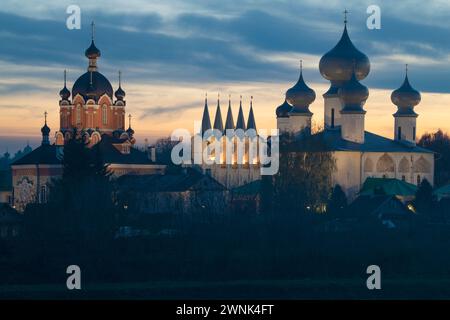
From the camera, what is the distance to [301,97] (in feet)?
221

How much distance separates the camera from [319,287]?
4241 cm

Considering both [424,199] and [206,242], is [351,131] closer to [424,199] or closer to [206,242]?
[424,199]

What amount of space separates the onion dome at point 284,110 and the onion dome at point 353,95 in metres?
5.43

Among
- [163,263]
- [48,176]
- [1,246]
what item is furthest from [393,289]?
[48,176]

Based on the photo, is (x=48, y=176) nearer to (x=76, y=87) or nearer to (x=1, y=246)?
(x=76, y=87)

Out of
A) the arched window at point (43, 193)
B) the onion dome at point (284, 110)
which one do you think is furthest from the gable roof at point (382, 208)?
the arched window at point (43, 193)

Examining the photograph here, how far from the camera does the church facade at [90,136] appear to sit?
6769 centimetres

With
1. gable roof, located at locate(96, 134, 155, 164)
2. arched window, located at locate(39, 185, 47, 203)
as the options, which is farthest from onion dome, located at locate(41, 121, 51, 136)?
arched window, located at locate(39, 185, 47, 203)

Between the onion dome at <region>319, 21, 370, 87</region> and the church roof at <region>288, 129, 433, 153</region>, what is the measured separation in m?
2.25

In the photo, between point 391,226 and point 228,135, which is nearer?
point 391,226

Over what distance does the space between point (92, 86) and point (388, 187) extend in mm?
15254

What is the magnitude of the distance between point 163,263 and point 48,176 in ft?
74.8

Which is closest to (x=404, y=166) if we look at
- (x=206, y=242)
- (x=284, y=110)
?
(x=284, y=110)

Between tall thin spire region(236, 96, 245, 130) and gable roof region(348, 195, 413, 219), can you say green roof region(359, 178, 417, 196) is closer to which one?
gable roof region(348, 195, 413, 219)
